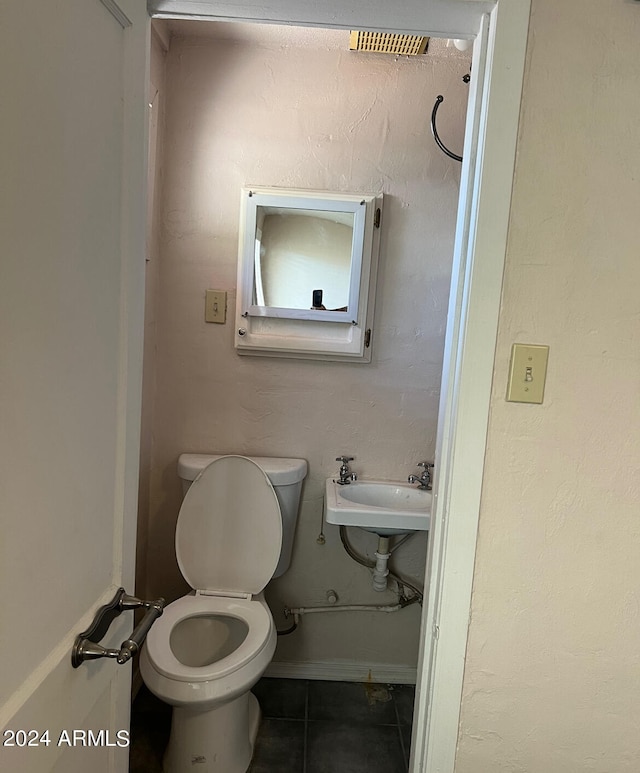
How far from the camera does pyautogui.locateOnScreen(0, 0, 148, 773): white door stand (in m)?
0.58

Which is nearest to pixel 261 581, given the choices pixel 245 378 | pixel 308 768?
pixel 308 768

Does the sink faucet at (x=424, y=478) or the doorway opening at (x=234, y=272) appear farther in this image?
the sink faucet at (x=424, y=478)

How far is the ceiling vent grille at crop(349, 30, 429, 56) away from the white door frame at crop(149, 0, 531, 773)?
825mm

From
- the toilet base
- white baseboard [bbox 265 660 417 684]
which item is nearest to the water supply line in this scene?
white baseboard [bbox 265 660 417 684]

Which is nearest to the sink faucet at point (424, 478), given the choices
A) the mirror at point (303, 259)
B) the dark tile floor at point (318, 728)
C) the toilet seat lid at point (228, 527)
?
the toilet seat lid at point (228, 527)

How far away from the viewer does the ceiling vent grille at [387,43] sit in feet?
5.45

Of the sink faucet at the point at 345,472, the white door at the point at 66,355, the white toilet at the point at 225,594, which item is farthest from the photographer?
the sink faucet at the point at 345,472

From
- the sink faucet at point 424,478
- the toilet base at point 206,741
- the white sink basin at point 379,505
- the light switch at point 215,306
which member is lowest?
the toilet base at point 206,741

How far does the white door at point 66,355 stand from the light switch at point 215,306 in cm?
96

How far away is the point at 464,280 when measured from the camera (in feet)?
3.15

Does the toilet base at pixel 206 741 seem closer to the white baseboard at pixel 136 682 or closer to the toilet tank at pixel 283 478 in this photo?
the white baseboard at pixel 136 682

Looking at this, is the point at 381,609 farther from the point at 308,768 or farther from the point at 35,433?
the point at 35,433

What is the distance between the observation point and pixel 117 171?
82cm

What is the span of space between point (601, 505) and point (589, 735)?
0.46 m
